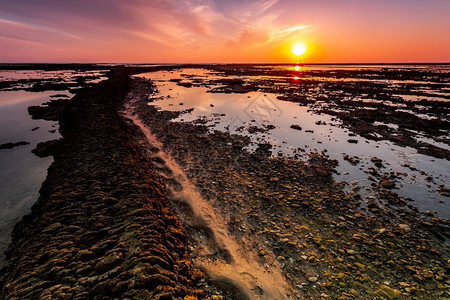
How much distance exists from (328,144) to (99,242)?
17260 mm

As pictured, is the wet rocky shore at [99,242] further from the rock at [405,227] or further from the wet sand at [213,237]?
the rock at [405,227]

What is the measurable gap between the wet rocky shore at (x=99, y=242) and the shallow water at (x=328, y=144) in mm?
9976

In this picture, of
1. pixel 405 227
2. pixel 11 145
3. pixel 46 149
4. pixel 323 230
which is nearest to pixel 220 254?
pixel 323 230

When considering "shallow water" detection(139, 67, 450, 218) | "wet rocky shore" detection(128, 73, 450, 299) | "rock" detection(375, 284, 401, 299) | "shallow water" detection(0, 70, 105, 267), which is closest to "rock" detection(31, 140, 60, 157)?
"shallow water" detection(0, 70, 105, 267)

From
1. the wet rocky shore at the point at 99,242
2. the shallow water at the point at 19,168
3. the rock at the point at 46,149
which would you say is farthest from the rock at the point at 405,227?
the rock at the point at 46,149

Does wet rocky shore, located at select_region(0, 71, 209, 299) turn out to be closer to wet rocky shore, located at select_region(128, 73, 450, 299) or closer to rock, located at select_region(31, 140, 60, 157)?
wet rocky shore, located at select_region(128, 73, 450, 299)

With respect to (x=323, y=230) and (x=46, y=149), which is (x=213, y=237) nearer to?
(x=323, y=230)

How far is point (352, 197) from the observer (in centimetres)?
1005

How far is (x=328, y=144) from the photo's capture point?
16625 mm

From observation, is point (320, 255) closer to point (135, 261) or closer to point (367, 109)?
point (135, 261)

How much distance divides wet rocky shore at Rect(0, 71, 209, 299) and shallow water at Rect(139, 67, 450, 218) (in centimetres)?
998

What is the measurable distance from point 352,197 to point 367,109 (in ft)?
78.2

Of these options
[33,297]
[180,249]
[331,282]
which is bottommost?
[331,282]

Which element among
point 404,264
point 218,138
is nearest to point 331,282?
point 404,264
